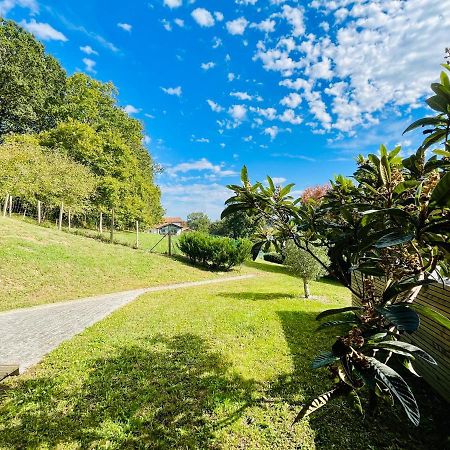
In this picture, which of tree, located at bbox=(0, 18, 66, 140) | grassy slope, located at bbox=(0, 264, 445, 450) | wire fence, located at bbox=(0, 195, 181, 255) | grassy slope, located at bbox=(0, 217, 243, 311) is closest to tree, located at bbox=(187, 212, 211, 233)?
wire fence, located at bbox=(0, 195, 181, 255)

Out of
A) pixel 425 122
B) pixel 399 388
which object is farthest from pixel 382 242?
pixel 425 122

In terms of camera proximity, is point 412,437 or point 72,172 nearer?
point 412,437

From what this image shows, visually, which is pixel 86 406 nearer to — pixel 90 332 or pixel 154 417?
pixel 154 417

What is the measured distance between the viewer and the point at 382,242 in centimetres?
129

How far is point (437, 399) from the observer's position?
4.43 metres

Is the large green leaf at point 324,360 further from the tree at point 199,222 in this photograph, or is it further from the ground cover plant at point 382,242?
the tree at point 199,222

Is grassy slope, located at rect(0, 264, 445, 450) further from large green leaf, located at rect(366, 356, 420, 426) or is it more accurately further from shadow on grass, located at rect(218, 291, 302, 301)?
shadow on grass, located at rect(218, 291, 302, 301)

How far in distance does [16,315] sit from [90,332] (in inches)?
130

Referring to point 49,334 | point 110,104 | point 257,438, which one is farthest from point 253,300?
point 110,104

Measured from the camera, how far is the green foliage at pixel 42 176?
18.8 meters

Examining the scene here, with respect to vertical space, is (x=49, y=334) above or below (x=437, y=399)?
below

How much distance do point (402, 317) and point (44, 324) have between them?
9.46m

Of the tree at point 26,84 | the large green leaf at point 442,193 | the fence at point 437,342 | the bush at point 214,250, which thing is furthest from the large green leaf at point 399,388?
the tree at point 26,84

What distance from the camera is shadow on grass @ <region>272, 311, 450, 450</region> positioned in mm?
3457
